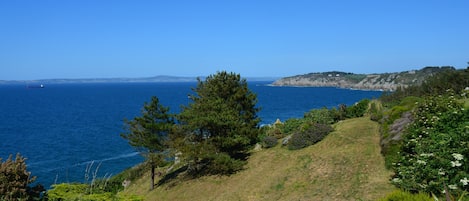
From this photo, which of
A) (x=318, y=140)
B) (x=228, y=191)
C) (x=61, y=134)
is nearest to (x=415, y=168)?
(x=228, y=191)

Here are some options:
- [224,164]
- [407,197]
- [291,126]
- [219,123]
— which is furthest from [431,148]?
[291,126]

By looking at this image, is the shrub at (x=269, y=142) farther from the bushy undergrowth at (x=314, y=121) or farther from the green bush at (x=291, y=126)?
the green bush at (x=291, y=126)

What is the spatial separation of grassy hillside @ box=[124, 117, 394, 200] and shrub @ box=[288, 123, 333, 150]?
1.86ft

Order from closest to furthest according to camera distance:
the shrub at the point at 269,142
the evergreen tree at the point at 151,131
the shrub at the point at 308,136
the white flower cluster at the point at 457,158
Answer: the white flower cluster at the point at 457,158 → the shrub at the point at 308,136 → the evergreen tree at the point at 151,131 → the shrub at the point at 269,142

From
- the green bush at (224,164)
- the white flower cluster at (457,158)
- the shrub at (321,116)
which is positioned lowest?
the green bush at (224,164)

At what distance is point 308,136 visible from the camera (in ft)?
79.5

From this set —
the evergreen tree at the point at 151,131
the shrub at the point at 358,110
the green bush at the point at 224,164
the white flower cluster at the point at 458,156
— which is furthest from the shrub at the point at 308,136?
the white flower cluster at the point at 458,156

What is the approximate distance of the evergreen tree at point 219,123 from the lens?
23.1 m

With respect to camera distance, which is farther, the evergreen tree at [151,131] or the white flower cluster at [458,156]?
the evergreen tree at [151,131]

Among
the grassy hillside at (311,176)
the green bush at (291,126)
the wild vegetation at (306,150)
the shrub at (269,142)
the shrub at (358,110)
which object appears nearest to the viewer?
the wild vegetation at (306,150)

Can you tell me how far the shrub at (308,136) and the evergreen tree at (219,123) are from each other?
2892 mm

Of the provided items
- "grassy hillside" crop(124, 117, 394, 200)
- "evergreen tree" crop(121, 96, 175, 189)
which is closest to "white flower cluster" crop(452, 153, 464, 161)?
"grassy hillside" crop(124, 117, 394, 200)

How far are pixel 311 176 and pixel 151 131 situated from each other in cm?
1280

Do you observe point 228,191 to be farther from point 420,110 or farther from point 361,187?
point 420,110
